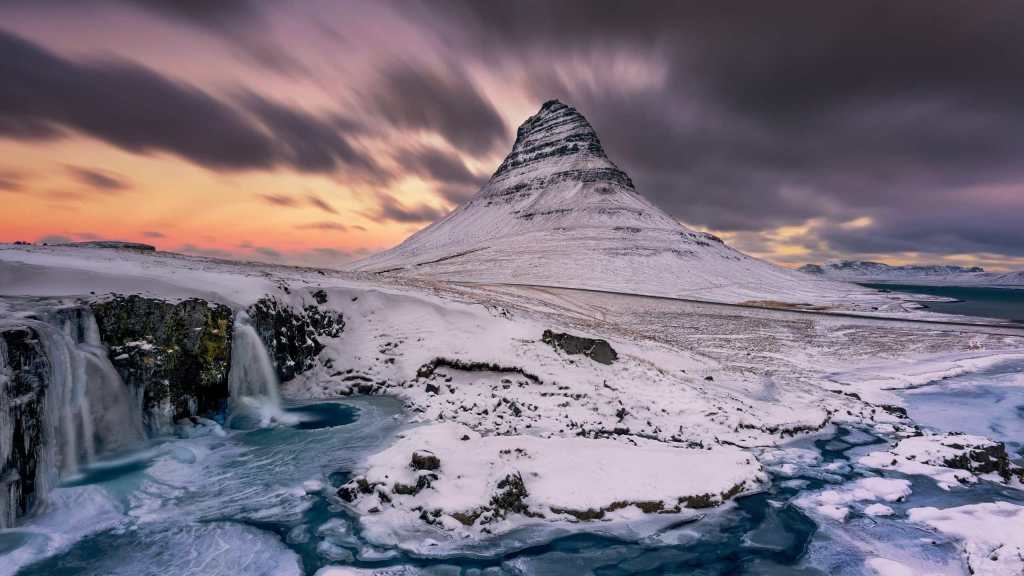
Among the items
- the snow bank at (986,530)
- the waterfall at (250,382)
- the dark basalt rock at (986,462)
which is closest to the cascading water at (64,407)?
the waterfall at (250,382)

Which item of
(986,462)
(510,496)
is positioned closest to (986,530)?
(986,462)

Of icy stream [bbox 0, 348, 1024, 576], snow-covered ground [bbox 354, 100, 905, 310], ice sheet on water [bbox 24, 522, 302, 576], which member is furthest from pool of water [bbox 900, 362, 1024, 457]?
snow-covered ground [bbox 354, 100, 905, 310]

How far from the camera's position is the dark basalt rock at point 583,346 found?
2356 centimetres

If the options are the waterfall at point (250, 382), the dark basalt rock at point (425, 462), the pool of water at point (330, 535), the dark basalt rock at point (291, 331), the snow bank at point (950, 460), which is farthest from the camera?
the dark basalt rock at point (291, 331)

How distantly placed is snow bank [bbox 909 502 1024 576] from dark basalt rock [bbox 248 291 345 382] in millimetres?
23227

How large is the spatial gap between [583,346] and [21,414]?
20.1 meters

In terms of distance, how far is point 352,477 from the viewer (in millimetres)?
13516

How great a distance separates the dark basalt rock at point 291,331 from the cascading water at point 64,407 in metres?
5.86

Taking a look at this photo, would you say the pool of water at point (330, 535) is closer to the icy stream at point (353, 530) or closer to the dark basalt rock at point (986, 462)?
the icy stream at point (353, 530)

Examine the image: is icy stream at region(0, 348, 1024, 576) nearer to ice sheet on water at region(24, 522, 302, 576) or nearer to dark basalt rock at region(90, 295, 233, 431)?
ice sheet on water at region(24, 522, 302, 576)

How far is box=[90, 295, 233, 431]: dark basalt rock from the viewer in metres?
15.8

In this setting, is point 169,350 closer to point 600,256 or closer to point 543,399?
point 543,399

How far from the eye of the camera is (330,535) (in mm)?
10852

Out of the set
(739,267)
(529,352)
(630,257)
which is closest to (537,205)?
(630,257)
